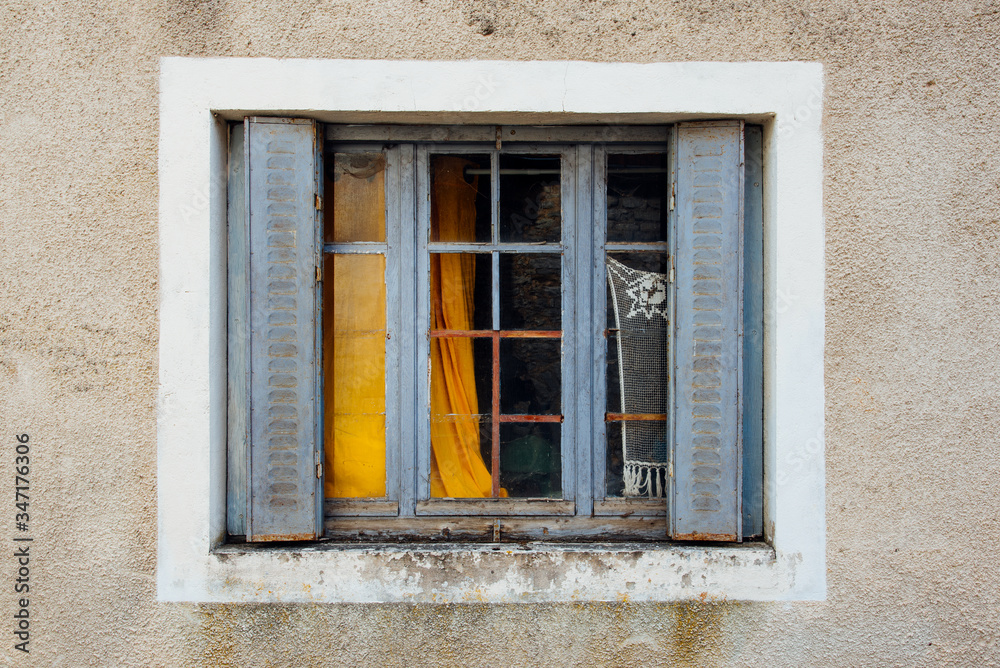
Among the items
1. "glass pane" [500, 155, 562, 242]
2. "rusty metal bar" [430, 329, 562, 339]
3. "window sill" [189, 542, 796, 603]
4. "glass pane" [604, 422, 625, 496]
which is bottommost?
"window sill" [189, 542, 796, 603]

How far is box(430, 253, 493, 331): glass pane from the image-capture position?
2254mm

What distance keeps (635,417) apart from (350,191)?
1423 mm

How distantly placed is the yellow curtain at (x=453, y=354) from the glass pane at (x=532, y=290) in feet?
0.47

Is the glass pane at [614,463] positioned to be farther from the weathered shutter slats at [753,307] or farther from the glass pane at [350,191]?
the glass pane at [350,191]

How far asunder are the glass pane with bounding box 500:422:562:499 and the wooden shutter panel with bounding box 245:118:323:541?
735mm

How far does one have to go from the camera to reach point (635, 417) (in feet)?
7.36

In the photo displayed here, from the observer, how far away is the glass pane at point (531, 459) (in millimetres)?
2256

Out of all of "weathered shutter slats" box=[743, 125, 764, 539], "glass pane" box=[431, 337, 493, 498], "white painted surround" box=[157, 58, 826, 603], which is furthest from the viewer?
"glass pane" box=[431, 337, 493, 498]

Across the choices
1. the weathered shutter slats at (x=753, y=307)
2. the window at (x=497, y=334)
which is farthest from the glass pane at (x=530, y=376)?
the weathered shutter slats at (x=753, y=307)

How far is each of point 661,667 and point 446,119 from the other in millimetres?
2158

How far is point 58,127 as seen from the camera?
206 cm

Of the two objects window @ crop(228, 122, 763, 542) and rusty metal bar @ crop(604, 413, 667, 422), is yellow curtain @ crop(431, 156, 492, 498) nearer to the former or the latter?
window @ crop(228, 122, 763, 542)

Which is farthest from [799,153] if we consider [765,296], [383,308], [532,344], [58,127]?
[58,127]

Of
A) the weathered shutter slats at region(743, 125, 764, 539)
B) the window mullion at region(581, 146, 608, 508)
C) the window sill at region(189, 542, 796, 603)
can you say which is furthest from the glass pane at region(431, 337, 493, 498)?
the weathered shutter slats at region(743, 125, 764, 539)
